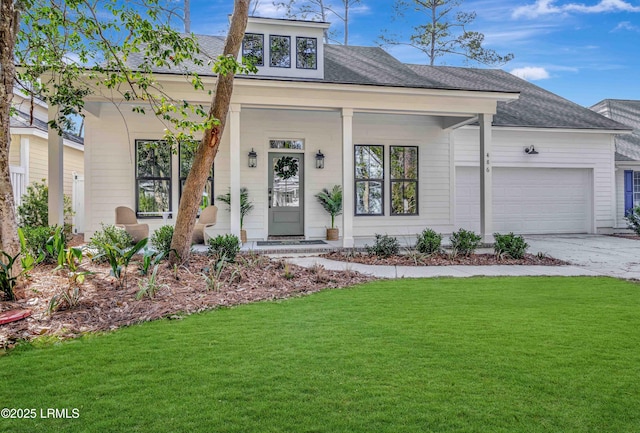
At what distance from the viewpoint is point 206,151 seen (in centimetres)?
642

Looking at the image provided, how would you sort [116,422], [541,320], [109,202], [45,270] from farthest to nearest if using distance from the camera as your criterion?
[109,202]
[45,270]
[541,320]
[116,422]

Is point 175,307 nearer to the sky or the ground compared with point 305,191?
nearer to the ground

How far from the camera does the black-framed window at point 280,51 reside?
10711 mm

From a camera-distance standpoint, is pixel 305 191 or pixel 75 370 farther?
pixel 305 191

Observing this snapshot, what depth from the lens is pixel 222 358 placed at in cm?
315

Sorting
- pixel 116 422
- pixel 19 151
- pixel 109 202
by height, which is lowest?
pixel 116 422

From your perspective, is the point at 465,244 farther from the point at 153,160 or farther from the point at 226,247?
the point at 153,160

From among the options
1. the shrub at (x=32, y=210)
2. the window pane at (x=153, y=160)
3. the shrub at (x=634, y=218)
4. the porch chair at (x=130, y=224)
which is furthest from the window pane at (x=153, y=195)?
the shrub at (x=634, y=218)

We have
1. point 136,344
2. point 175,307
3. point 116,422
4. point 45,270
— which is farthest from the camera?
point 45,270

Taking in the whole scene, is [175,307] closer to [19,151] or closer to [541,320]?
[541,320]

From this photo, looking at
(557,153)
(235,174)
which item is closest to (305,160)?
(235,174)

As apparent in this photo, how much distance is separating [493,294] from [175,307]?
3.65m

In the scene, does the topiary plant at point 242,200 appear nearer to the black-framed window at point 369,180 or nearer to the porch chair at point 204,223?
the porch chair at point 204,223

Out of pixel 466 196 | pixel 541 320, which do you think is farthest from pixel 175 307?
pixel 466 196
